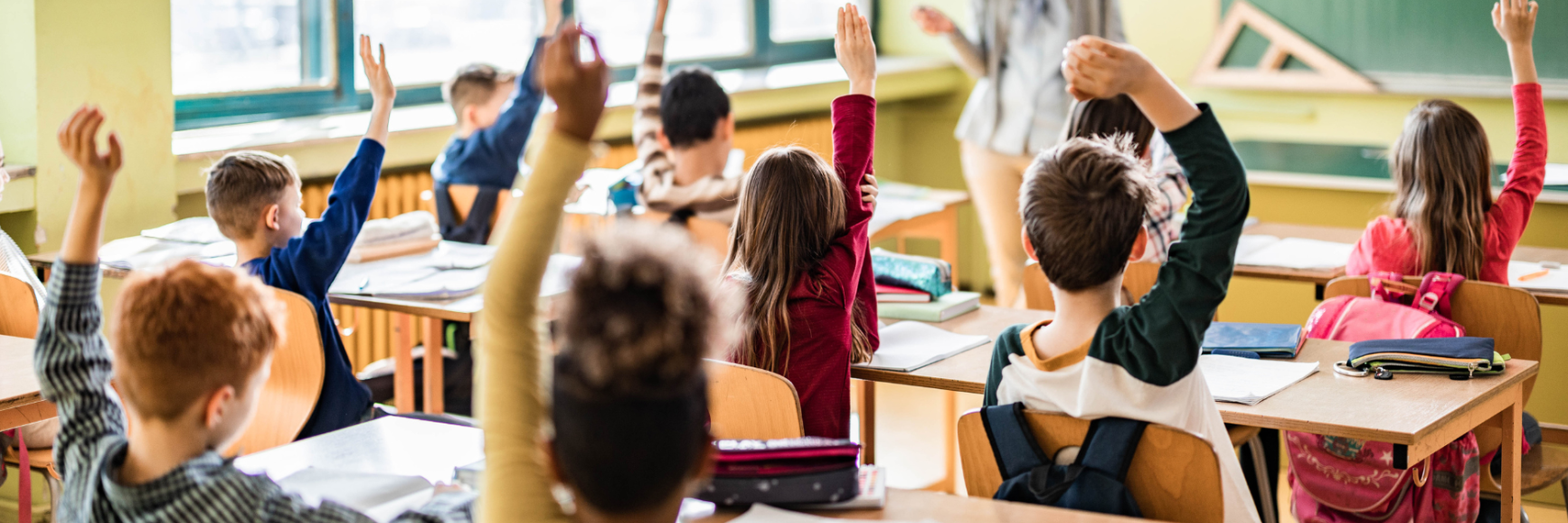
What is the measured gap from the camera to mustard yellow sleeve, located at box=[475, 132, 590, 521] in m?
0.89

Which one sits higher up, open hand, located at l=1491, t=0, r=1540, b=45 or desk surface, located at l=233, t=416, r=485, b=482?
open hand, located at l=1491, t=0, r=1540, b=45

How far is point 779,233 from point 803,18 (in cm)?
384

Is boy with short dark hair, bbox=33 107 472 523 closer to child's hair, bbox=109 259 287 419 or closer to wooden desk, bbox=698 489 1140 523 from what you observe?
child's hair, bbox=109 259 287 419

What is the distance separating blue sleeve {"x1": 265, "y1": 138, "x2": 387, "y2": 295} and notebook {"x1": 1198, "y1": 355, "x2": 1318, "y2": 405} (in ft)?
4.73

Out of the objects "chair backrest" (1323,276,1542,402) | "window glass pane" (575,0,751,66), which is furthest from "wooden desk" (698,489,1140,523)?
"window glass pane" (575,0,751,66)

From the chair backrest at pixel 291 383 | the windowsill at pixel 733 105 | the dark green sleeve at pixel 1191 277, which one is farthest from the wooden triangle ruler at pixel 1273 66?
the chair backrest at pixel 291 383

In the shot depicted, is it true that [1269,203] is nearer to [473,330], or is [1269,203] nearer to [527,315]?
[473,330]

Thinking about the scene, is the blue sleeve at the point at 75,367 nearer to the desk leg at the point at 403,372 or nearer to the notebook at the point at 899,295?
the notebook at the point at 899,295

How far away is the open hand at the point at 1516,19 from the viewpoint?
2.58 meters

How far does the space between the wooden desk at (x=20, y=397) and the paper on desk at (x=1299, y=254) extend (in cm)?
239

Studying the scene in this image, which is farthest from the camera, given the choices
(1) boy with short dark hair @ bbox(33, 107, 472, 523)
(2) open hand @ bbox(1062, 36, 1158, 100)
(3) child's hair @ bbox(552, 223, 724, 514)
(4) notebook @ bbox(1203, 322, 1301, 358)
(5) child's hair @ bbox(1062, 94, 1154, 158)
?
(5) child's hair @ bbox(1062, 94, 1154, 158)

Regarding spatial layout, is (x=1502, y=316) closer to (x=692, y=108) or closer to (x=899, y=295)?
(x=899, y=295)

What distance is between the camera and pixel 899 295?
269 centimetres

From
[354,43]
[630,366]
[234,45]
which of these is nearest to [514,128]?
[354,43]
